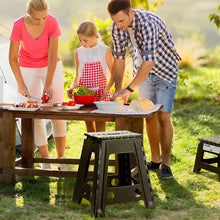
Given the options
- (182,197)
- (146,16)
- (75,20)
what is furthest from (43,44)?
(75,20)

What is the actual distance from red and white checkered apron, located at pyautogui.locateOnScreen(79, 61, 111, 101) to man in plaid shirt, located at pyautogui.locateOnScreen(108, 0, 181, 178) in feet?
1.10

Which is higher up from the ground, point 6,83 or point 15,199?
point 6,83

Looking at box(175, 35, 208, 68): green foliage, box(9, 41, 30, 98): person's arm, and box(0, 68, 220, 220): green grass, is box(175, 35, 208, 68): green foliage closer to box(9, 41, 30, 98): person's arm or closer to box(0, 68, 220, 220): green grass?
box(0, 68, 220, 220): green grass

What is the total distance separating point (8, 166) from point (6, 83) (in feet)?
6.00

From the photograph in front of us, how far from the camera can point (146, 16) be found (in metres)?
3.78

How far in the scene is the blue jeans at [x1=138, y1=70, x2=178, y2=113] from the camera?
4.09 metres

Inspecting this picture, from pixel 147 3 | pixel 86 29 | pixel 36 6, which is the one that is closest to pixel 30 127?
pixel 86 29

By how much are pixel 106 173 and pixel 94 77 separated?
1.54m

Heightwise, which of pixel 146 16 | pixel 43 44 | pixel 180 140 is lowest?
pixel 180 140

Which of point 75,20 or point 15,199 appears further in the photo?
point 75,20

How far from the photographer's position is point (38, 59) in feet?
13.7

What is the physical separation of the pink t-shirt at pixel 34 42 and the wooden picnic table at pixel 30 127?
22.2 inches

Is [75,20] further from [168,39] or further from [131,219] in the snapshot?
[131,219]

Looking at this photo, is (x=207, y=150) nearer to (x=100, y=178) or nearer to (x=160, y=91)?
(x=160, y=91)
